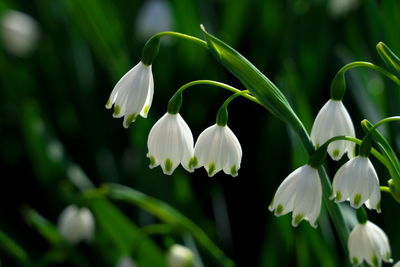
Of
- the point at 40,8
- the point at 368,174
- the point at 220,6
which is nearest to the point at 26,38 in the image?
the point at 40,8

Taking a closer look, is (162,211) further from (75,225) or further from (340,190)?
(340,190)

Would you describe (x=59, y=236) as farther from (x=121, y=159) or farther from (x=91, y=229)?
(x=121, y=159)

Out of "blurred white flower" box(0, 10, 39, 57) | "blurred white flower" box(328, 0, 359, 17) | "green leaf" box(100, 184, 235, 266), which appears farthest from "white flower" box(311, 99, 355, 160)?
"blurred white flower" box(0, 10, 39, 57)

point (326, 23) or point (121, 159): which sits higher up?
point (326, 23)

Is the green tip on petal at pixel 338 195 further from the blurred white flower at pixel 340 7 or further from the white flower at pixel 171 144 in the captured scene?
the blurred white flower at pixel 340 7

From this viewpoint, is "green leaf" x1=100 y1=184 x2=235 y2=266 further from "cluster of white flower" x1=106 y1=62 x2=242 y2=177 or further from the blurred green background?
"cluster of white flower" x1=106 y1=62 x2=242 y2=177

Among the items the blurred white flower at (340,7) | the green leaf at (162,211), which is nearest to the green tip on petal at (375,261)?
the green leaf at (162,211)

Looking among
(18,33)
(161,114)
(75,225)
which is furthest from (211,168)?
(18,33)
